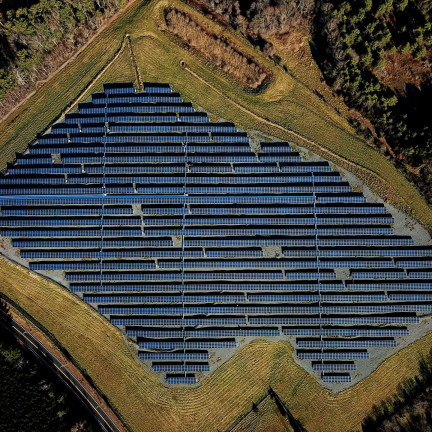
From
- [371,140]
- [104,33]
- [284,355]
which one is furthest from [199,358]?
[104,33]

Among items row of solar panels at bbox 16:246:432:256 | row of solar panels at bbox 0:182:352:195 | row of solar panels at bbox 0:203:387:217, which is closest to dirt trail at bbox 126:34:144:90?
row of solar panels at bbox 0:182:352:195

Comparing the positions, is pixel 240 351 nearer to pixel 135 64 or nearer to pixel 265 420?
pixel 265 420

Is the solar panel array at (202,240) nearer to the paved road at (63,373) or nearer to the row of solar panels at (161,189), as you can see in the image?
the row of solar panels at (161,189)

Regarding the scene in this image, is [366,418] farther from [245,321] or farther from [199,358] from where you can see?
[199,358]

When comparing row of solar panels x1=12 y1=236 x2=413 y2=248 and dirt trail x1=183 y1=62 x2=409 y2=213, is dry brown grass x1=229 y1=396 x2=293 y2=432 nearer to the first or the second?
row of solar panels x1=12 y1=236 x2=413 y2=248

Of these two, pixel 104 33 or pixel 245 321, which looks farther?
pixel 104 33

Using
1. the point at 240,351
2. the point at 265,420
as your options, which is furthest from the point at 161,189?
the point at 265,420

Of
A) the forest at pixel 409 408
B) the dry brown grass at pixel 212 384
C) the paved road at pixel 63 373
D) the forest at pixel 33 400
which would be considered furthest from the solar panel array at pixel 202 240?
the forest at pixel 33 400
